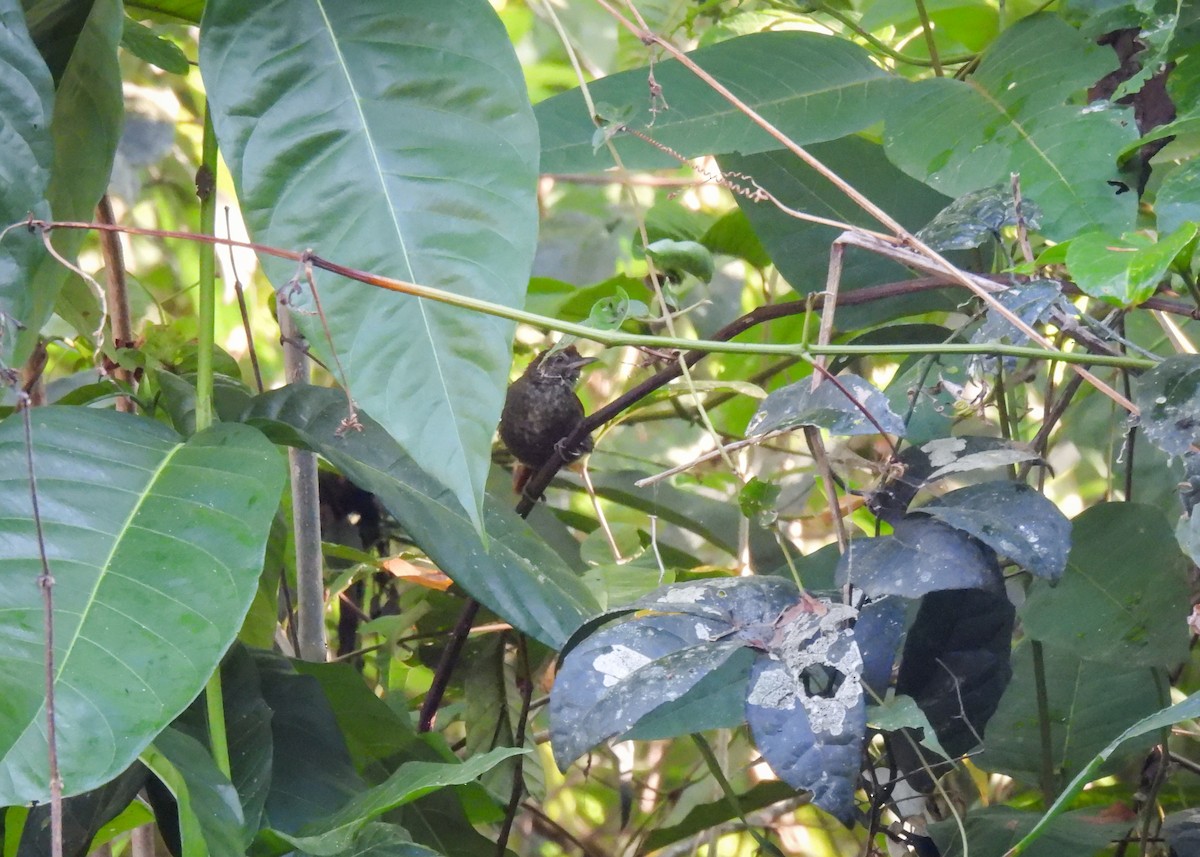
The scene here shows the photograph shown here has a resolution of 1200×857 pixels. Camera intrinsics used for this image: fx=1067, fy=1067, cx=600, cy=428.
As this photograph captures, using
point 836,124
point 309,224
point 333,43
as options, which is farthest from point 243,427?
point 836,124

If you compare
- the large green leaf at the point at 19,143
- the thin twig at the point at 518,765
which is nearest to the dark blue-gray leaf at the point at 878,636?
the thin twig at the point at 518,765

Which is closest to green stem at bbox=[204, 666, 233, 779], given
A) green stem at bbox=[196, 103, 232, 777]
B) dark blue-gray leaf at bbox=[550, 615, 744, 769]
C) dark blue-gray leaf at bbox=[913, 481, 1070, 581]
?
green stem at bbox=[196, 103, 232, 777]

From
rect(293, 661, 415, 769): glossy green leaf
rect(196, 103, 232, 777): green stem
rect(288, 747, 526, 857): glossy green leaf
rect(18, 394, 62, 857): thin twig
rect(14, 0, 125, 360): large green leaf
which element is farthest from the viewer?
rect(293, 661, 415, 769): glossy green leaf

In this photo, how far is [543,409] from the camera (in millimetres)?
997

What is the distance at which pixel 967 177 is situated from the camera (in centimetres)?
77

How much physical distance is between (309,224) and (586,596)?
32 centimetres

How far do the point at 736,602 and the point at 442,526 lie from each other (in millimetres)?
225

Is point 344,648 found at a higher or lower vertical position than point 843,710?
lower

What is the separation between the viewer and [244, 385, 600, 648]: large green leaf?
27.3 inches

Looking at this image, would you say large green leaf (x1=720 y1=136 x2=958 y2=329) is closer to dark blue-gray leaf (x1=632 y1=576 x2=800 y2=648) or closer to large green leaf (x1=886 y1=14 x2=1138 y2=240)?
large green leaf (x1=886 y1=14 x2=1138 y2=240)

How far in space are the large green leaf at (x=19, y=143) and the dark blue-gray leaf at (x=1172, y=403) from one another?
646mm

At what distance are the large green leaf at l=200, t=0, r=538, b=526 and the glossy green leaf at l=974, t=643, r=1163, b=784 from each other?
0.55 meters

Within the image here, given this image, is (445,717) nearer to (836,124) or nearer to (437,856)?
(437,856)

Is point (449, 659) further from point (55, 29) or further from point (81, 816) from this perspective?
point (55, 29)
